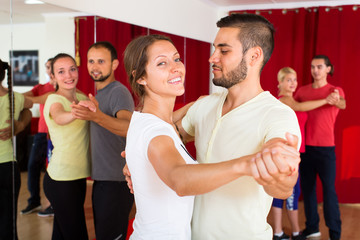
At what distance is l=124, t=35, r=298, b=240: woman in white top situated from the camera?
3.00ft

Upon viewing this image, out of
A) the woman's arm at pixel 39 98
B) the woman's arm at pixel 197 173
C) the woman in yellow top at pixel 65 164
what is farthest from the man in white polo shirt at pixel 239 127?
the woman's arm at pixel 39 98

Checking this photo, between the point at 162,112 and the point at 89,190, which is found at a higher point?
the point at 162,112

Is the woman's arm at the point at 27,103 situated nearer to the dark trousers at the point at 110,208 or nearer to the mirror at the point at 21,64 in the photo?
the mirror at the point at 21,64

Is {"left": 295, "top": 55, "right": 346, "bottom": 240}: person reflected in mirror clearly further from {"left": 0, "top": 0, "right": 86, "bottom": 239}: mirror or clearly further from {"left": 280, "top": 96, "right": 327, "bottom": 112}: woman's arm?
{"left": 0, "top": 0, "right": 86, "bottom": 239}: mirror

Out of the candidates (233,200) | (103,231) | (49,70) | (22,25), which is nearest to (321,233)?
(103,231)

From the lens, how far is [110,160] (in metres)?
2.12

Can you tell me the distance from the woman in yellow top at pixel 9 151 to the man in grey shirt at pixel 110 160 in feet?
1.24

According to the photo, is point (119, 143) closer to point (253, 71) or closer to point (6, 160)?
point (6, 160)

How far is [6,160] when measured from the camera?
6.64 feet

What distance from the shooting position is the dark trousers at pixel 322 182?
326cm

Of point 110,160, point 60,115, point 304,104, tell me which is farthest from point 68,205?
point 304,104

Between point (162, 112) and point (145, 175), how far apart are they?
0.26m

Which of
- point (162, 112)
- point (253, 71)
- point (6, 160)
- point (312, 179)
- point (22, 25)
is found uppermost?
point (22, 25)

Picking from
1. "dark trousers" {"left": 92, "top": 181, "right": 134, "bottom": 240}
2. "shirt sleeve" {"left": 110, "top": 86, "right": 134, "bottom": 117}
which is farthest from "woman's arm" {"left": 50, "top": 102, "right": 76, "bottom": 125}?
"dark trousers" {"left": 92, "top": 181, "right": 134, "bottom": 240}
